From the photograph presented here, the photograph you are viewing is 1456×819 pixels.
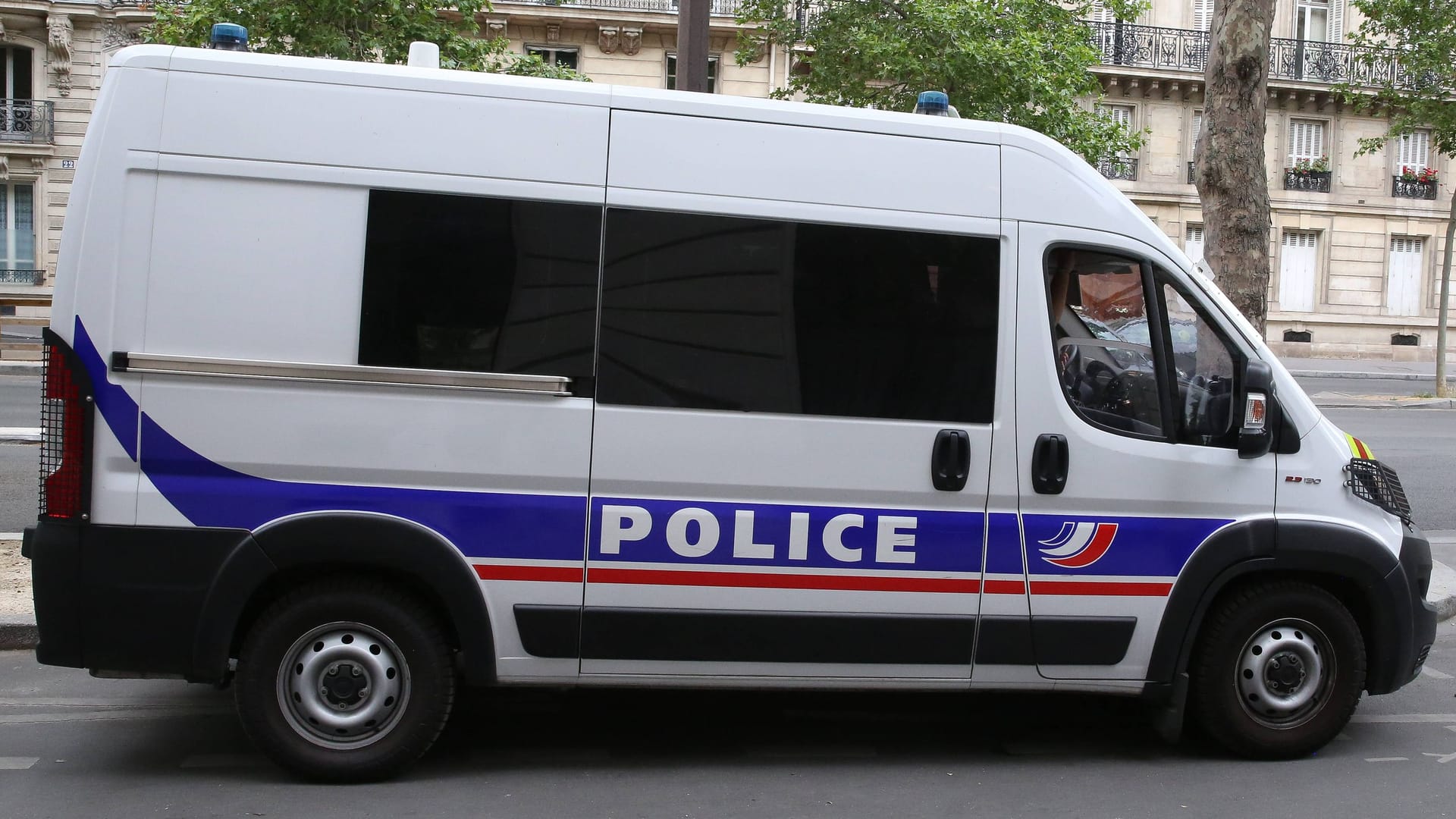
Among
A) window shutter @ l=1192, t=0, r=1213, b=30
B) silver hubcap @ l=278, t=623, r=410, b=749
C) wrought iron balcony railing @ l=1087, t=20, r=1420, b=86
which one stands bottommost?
silver hubcap @ l=278, t=623, r=410, b=749

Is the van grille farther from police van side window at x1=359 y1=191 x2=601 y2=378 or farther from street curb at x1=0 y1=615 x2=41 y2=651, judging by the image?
street curb at x1=0 y1=615 x2=41 y2=651

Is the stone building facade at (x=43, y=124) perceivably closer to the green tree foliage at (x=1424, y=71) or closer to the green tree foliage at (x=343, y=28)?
the green tree foliage at (x=343, y=28)

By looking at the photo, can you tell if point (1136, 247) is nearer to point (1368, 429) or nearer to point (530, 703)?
point (530, 703)

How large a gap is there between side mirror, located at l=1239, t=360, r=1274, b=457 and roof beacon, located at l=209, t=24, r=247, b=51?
3.82m

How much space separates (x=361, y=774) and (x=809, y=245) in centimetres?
241

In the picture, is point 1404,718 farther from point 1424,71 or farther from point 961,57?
point 1424,71

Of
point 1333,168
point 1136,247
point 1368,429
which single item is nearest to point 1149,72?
point 1333,168

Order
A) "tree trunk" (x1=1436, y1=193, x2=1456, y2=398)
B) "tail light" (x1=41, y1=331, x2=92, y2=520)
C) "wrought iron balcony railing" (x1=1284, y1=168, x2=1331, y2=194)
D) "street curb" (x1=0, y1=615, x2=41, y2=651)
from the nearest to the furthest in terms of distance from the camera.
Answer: "tail light" (x1=41, y1=331, x2=92, y2=520) → "street curb" (x1=0, y1=615, x2=41, y2=651) → "tree trunk" (x1=1436, y1=193, x2=1456, y2=398) → "wrought iron balcony railing" (x1=1284, y1=168, x2=1331, y2=194)

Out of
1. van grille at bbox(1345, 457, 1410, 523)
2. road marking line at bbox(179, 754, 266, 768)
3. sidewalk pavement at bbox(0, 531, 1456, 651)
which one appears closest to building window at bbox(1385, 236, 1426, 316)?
sidewalk pavement at bbox(0, 531, 1456, 651)

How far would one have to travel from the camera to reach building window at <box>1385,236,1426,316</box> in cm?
3684

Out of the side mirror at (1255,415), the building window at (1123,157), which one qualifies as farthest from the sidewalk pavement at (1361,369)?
the side mirror at (1255,415)

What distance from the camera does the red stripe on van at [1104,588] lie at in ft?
15.0

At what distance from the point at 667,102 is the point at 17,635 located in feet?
13.6

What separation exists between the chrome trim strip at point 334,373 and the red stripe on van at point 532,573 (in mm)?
606
